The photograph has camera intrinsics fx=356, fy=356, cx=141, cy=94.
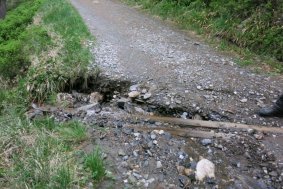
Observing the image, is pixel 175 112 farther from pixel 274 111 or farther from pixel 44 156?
pixel 44 156

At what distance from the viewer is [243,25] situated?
27.1 feet

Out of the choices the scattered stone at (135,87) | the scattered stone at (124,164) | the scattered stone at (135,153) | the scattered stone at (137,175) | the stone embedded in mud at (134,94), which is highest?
the scattered stone at (135,87)

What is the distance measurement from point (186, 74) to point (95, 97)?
68.8 inches

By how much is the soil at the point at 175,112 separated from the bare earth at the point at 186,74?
16 millimetres

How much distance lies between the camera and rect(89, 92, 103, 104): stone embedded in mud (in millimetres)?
6016

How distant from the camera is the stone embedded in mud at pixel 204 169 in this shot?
403cm

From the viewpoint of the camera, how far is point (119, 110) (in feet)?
18.3

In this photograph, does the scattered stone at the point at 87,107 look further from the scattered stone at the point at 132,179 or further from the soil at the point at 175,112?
the scattered stone at the point at 132,179

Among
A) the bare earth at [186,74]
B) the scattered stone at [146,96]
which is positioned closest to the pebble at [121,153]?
the bare earth at [186,74]

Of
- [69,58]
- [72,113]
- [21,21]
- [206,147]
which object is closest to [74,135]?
[72,113]

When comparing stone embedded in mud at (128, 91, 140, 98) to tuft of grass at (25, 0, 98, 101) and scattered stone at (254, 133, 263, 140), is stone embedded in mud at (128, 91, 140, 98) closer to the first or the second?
tuft of grass at (25, 0, 98, 101)

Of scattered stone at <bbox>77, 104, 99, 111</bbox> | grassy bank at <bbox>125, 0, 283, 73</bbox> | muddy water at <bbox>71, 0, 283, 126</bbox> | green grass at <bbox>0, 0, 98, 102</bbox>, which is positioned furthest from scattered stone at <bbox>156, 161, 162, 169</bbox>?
grassy bank at <bbox>125, 0, 283, 73</bbox>

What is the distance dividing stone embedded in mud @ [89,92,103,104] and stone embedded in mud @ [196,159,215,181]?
2420mm

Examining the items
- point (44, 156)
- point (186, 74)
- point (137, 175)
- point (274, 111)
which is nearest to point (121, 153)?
point (137, 175)
